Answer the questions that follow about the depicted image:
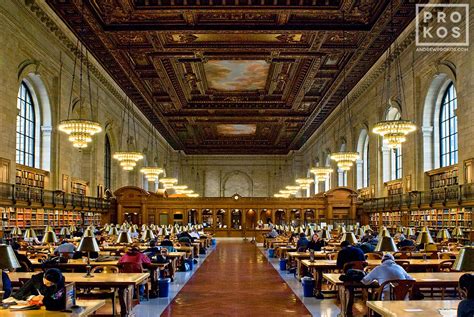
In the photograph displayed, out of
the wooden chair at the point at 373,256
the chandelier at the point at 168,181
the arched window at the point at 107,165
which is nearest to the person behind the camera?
the wooden chair at the point at 373,256

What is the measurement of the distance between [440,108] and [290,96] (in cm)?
1073

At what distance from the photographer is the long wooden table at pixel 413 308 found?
5.73 metres

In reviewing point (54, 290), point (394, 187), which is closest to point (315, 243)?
point (54, 290)

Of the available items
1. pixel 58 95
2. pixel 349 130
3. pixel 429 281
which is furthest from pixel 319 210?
pixel 429 281

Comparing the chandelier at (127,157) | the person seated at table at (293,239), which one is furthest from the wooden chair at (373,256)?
the chandelier at (127,157)

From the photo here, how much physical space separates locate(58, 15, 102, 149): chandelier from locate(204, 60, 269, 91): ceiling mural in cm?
543

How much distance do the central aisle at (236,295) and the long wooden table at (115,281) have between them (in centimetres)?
133

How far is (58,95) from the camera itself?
24094mm

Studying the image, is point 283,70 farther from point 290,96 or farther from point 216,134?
point 216,134

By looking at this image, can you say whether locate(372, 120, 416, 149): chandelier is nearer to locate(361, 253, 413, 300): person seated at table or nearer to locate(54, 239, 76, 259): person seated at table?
locate(54, 239, 76, 259): person seated at table

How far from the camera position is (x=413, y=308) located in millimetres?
6082

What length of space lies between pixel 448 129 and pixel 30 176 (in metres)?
15.7

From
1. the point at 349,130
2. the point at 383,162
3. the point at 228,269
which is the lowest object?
the point at 228,269

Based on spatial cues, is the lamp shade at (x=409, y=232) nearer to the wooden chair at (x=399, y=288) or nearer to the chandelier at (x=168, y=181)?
the wooden chair at (x=399, y=288)
